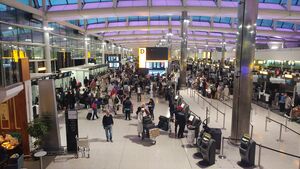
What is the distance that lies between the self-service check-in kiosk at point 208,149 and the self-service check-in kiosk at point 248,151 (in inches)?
35.6

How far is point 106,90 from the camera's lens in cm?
2114

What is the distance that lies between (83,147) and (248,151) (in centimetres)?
531

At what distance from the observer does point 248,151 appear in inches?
305

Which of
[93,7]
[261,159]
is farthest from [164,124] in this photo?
[93,7]

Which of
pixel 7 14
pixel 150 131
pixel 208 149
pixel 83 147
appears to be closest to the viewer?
A: pixel 208 149

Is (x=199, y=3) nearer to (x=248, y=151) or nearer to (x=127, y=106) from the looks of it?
(x=127, y=106)

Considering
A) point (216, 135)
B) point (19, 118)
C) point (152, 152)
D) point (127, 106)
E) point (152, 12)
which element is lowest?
point (152, 152)

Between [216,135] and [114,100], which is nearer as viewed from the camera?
[216,135]

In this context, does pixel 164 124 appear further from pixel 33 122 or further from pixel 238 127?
pixel 33 122

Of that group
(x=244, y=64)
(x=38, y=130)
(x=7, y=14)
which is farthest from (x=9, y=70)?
(x=7, y=14)

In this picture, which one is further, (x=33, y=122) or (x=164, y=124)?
(x=164, y=124)

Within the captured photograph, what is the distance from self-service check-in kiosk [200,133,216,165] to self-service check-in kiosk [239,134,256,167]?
904 millimetres

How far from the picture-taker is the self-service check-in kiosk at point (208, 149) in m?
7.86

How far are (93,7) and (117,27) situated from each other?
9386 mm
